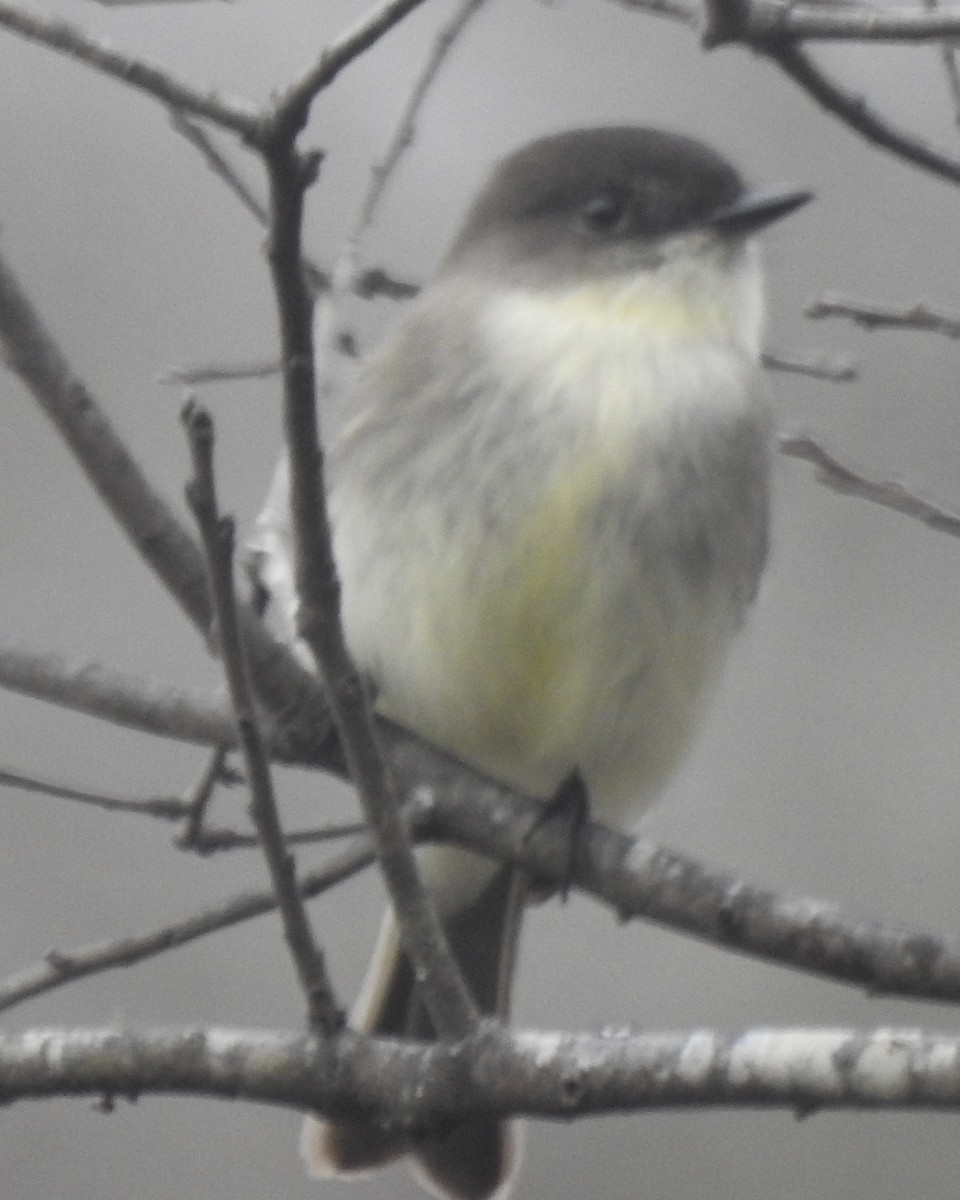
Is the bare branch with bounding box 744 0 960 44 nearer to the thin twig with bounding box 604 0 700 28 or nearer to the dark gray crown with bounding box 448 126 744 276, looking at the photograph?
the thin twig with bounding box 604 0 700 28

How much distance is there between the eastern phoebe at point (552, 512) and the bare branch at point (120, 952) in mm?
544

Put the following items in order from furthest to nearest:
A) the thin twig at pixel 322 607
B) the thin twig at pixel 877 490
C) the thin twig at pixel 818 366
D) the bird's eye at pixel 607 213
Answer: the bird's eye at pixel 607 213 < the thin twig at pixel 818 366 < the thin twig at pixel 877 490 < the thin twig at pixel 322 607

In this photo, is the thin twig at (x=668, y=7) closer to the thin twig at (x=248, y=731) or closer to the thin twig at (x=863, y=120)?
the thin twig at (x=863, y=120)

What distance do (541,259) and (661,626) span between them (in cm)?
79

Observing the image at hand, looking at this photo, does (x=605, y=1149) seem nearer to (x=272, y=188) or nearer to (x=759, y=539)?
(x=759, y=539)

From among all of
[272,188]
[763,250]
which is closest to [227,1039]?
[272,188]

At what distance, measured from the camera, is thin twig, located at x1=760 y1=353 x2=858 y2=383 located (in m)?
4.54

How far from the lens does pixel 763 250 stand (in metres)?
5.24

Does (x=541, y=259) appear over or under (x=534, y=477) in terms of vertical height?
over

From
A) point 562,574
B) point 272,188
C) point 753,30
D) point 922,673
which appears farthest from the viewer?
point 922,673

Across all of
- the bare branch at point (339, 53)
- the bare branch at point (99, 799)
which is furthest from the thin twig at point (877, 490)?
the bare branch at point (339, 53)

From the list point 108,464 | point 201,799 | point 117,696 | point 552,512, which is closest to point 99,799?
point 201,799

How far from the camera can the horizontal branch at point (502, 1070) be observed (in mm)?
3117

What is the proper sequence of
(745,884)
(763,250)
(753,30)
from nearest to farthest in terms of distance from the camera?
1. (753,30)
2. (745,884)
3. (763,250)
